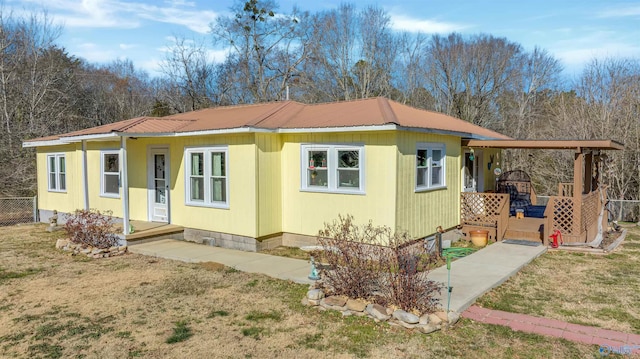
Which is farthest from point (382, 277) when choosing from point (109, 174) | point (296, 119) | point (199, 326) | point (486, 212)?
point (109, 174)

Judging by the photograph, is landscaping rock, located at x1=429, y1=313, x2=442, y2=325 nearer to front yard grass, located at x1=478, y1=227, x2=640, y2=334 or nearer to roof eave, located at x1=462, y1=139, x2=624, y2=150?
front yard grass, located at x1=478, y1=227, x2=640, y2=334

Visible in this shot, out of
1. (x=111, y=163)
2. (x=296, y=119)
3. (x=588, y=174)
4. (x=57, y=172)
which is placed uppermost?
(x=296, y=119)

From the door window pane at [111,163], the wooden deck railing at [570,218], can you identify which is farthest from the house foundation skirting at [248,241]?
the wooden deck railing at [570,218]

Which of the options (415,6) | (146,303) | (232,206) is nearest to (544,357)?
(146,303)

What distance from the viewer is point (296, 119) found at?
34.1 ft

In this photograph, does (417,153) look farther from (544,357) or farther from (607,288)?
(544,357)

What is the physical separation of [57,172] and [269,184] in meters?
8.74

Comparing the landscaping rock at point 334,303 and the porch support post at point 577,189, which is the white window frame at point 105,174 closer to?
the landscaping rock at point 334,303

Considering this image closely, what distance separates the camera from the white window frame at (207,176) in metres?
9.99

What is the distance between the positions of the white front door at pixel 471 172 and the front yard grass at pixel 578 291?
332 cm

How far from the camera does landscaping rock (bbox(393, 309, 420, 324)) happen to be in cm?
526

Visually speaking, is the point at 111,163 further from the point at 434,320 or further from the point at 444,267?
the point at 434,320

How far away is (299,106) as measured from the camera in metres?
11.9

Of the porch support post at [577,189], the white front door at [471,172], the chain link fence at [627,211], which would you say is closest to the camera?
the porch support post at [577,189]
